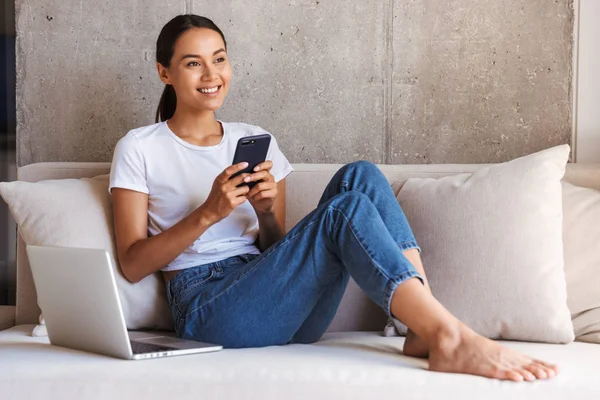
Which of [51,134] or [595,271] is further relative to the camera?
[51,134]

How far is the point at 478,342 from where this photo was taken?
1776mm

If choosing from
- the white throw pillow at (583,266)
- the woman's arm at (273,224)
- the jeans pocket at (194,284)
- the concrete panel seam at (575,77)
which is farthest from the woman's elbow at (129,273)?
the concrete panel seam at (575,77)

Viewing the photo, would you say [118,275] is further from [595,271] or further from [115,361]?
[595,271]

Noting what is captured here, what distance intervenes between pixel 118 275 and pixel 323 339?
1.97 ft

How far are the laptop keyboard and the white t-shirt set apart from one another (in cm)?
32

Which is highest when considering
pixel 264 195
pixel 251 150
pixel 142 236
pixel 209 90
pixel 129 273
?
pixel 209 90

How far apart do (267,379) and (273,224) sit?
685 millimetres

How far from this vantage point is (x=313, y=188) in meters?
2.56

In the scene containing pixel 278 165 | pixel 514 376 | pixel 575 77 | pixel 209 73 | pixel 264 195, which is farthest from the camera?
pixel 575 77

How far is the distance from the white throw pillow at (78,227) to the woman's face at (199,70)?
416 mm

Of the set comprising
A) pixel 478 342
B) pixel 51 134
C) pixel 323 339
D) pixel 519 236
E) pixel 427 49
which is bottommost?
pixel 323 339

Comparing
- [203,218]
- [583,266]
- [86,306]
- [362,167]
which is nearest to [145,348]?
[86,306]

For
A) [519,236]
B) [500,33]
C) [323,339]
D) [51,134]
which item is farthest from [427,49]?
[51,134]

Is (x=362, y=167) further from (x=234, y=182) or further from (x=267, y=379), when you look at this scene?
(x=267, y=379)
